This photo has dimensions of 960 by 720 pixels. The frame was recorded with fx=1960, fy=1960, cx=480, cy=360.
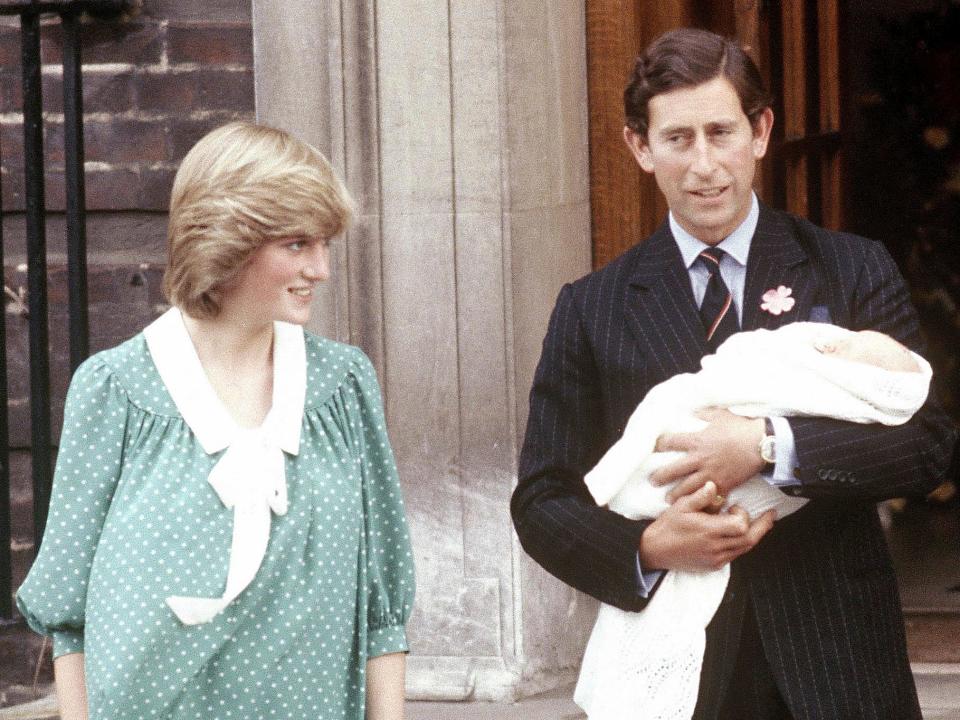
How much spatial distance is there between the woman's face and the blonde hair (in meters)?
0.02

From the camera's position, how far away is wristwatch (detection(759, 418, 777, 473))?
108 inches

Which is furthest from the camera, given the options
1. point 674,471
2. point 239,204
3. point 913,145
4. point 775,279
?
point 913,145

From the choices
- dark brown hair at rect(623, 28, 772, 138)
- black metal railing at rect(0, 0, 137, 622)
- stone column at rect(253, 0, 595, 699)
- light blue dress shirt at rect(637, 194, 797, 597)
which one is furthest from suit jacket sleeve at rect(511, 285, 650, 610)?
black metal railing at rect(0, 0, 137, 622)

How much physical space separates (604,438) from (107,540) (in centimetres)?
75

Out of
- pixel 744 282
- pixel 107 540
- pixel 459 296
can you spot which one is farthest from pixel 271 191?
pixel 459 296

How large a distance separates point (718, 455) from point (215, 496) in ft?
2.30

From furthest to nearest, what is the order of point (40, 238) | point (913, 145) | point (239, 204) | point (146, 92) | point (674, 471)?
point (913, 145), point (146, 92), point (40, 238), point (674, 471), point (239, 204)

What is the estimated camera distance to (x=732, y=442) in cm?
273

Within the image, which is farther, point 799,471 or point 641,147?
point 641,147

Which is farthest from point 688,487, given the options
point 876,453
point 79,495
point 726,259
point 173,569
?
point 79,495

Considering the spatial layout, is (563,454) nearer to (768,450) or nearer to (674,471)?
(674,471)

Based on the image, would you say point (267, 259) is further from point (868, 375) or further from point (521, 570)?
point (521, 570)

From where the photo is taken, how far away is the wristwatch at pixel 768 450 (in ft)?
8.98

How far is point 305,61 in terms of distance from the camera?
4.73 meters
